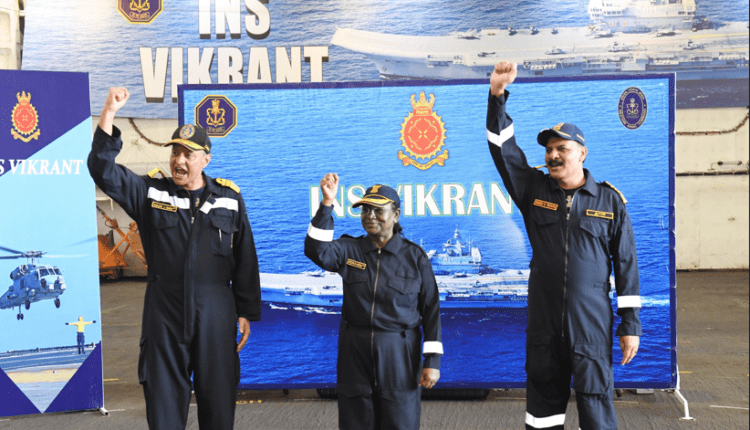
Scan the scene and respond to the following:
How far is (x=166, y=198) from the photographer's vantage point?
2988 millimetres

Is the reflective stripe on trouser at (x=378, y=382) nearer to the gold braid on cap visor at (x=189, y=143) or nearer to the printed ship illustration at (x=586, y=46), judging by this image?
the gold braid on cap visor at (x=189, y=143)

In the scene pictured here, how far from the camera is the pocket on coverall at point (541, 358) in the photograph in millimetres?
2924

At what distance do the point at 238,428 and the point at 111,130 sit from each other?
236cm

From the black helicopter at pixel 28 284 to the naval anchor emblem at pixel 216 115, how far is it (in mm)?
1429

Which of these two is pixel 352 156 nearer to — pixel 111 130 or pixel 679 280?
pixel 111 130

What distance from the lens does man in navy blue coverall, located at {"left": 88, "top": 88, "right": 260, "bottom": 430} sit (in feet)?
9.60

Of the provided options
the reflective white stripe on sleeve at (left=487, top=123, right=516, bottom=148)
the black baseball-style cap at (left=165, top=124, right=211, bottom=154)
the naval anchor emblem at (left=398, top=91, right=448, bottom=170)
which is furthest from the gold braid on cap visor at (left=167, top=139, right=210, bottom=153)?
the naval anchor emblem at (left=398, top=91, right=448, bottom=170)

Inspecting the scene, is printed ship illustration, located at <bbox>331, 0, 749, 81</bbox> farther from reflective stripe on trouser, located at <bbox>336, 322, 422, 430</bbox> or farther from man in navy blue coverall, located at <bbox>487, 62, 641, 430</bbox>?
reflective stripe on trouser, located at <bbox>336, 322, 422, 430</bbox>

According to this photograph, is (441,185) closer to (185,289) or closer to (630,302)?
(630,302)

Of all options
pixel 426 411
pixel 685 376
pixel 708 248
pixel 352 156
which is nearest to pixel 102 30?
pixel 352 156

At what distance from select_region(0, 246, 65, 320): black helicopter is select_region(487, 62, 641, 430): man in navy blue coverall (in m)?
3.24

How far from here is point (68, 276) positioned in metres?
4.49

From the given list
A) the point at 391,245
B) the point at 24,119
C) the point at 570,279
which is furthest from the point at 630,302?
the point at 24,119

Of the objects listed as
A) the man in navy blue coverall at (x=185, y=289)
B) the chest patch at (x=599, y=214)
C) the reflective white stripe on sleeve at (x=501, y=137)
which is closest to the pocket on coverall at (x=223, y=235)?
the man in navy blue coverall at (x=185, y=289)
